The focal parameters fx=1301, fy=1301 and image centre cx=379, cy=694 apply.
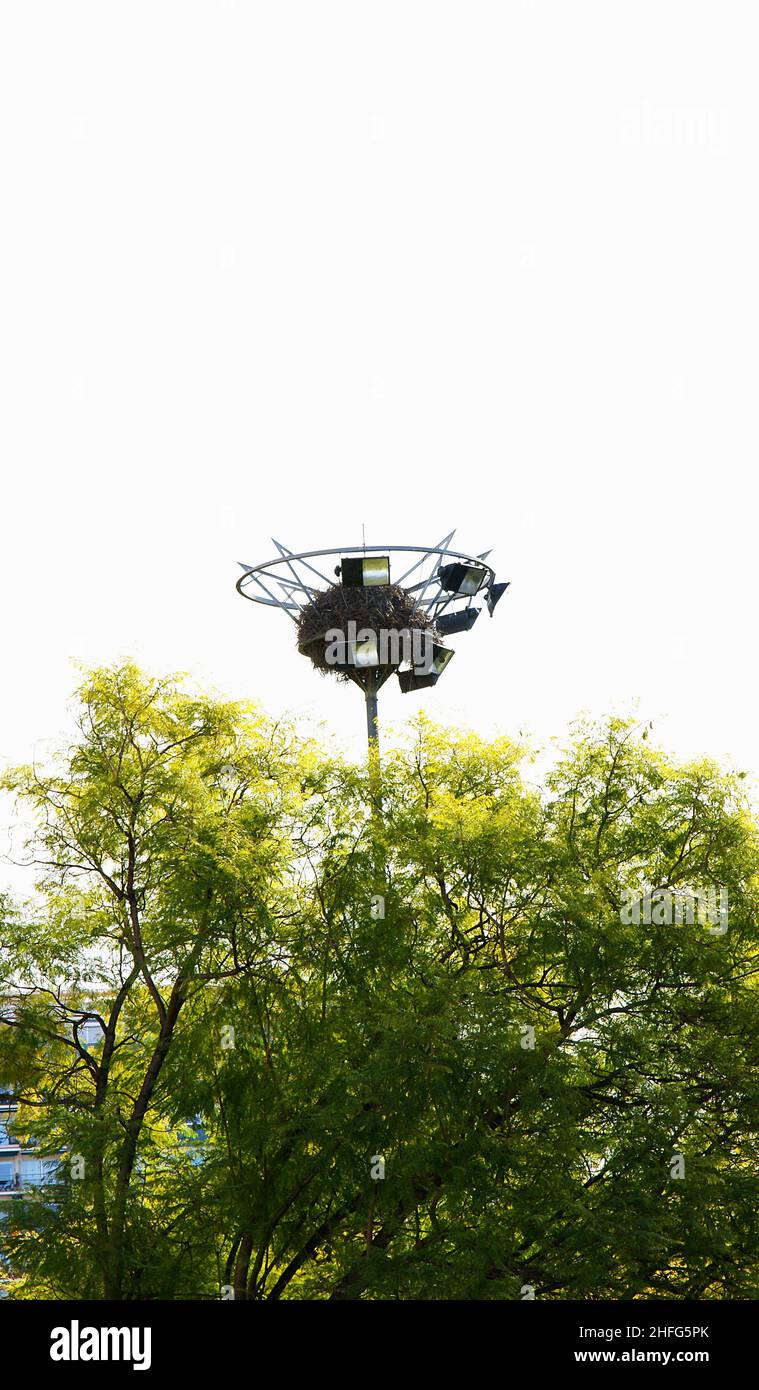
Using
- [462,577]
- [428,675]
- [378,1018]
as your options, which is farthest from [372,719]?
[378,1018]

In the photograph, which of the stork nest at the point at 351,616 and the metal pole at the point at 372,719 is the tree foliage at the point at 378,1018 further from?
the stork nest at the point at 351,616

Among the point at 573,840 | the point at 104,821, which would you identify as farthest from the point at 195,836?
the point at 573,840

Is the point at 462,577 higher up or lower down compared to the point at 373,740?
higher up

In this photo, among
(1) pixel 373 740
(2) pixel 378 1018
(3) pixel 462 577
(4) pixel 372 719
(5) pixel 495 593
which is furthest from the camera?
(5) pixel 495 593

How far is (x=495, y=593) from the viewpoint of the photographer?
17047 mm

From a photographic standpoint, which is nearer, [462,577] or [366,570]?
[366,570]

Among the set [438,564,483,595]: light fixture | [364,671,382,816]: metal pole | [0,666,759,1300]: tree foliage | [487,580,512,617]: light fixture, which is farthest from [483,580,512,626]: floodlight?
[0,666,759,1300]: tree foliage

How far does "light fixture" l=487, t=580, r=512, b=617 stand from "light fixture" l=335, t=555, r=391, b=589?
7.05ft

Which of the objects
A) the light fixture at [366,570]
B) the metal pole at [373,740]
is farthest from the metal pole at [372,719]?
the light fixture at [366,570]

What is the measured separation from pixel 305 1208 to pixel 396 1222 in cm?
90

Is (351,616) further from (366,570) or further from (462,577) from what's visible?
(462,577)

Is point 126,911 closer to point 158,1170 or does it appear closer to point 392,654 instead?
point 158,1170

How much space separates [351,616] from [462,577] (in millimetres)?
1530

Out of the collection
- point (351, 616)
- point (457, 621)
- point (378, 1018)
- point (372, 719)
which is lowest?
point (378, 1018)
